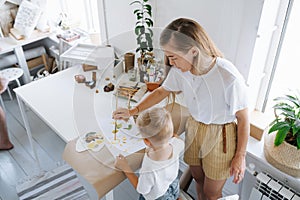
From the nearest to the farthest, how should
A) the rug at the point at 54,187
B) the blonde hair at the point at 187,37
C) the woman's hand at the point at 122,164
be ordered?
the blonde hair at the point at 187,37 < the woman's hand at the point at 122,164 < the rug at the point at 54,187

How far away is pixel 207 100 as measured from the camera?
3.91ft

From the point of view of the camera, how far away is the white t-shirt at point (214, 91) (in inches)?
44.6

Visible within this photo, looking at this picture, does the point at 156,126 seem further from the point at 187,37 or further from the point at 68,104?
the point at 68,104

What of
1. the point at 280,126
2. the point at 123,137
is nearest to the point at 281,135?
the point at 280,126

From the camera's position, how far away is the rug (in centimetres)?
189

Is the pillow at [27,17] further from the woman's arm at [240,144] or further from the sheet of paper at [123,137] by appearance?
the woman's arm at [240,144]

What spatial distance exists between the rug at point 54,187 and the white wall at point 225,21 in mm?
1022

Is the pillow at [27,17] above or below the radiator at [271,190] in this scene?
above

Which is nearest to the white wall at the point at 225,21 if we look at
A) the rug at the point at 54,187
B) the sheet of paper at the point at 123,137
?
the sheet of paper at the point at 123,137

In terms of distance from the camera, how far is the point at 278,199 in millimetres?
1452

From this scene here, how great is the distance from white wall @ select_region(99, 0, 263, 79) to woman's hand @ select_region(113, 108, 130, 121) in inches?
10.9

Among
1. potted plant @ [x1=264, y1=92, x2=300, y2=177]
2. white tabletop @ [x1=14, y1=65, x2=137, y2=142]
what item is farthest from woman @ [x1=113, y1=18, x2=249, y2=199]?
potted plant @ [x1=264, y1=92, x2=300, y2=177]

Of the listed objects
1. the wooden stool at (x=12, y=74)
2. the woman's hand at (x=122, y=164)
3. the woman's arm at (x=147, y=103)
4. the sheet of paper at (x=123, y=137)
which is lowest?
the wooden stool at (x=12, y=74)

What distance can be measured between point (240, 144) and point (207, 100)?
10.2 inches
